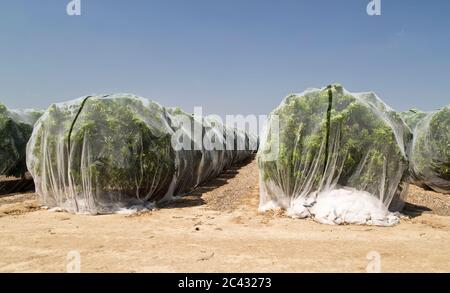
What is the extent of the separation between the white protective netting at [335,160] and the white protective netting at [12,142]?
9.11 metres

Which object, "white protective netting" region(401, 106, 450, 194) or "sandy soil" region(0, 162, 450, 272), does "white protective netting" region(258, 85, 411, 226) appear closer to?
"sandy soil" region(0, 162, 450, 272)

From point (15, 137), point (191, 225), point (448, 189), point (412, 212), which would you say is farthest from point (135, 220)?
point (448, 189)

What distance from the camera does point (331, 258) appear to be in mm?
5441

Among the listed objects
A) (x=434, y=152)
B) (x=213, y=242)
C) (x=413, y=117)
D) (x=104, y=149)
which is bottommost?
(x=213, y=242)

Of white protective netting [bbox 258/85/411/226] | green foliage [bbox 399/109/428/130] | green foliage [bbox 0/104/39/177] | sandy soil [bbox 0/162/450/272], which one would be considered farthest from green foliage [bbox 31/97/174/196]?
green foliage [bbox 399/109/428/130]

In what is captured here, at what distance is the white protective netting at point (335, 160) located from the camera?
26.7ft

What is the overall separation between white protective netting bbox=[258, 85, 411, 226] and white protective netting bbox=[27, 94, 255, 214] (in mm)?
2769

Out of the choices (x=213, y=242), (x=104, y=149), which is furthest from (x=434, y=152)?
(x=104, y=149)

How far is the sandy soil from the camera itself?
517cm

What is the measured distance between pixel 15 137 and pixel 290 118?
10083 mm

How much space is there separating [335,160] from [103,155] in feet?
17.4

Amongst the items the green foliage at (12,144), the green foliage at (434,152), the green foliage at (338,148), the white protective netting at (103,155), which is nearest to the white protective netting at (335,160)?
the green foliage at (338,148)

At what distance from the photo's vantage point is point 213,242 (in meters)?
6.37

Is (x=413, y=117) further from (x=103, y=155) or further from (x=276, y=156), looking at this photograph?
(x=103, y=155)
